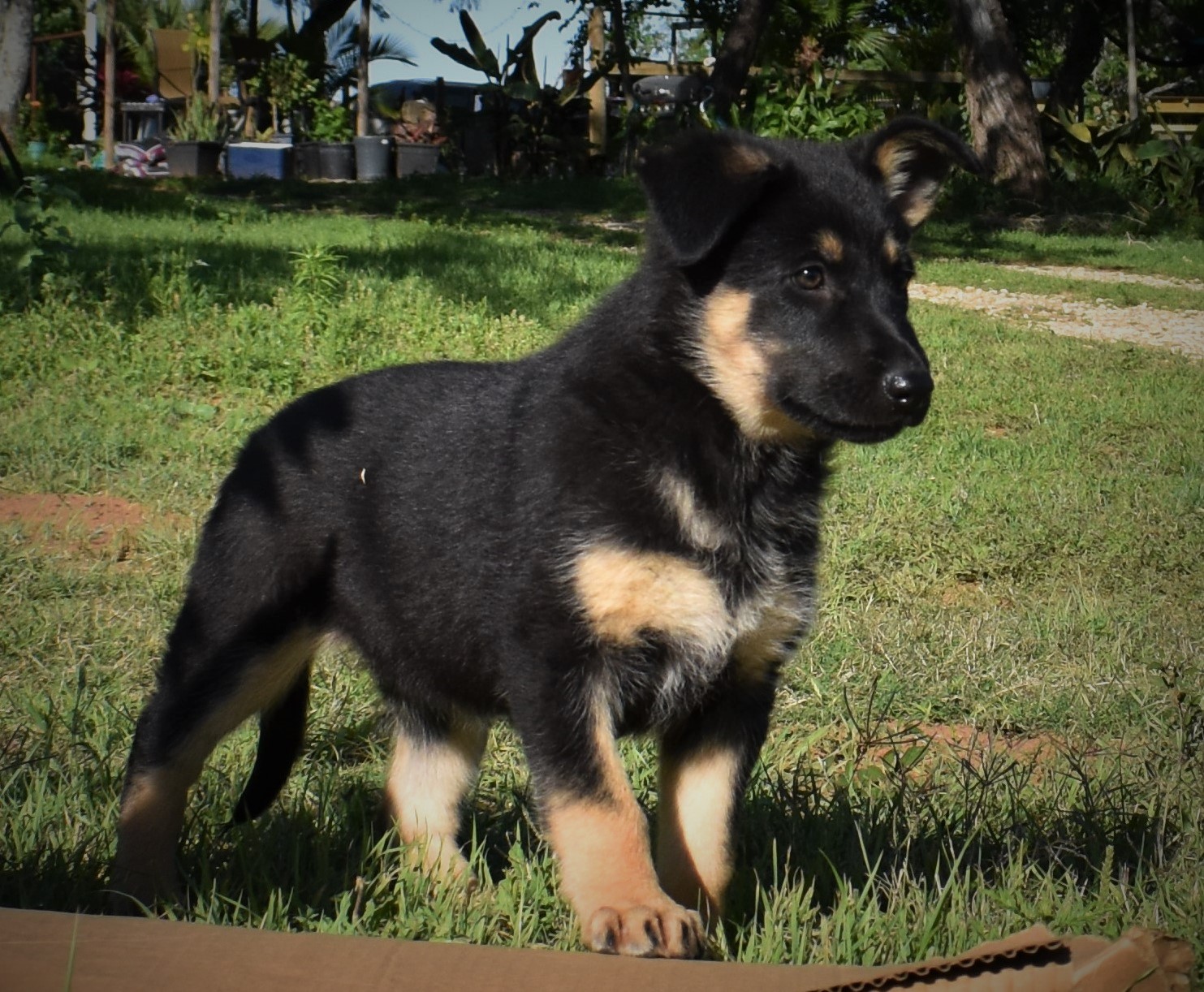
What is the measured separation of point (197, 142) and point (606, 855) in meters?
20.5

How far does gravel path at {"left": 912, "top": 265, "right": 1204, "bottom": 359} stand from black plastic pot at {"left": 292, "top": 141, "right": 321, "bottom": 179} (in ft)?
39.7

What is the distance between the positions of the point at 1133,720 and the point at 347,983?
10.9 feet

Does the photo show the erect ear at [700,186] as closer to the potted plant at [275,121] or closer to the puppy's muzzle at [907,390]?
the puppy's muzzle at [907,390]

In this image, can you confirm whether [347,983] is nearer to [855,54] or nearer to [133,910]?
[133,910]

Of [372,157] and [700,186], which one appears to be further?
[372,157]

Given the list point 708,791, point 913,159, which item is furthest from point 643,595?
point 913,159

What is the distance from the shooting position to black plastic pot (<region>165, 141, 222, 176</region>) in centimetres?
2109

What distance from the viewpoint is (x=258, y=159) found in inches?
860

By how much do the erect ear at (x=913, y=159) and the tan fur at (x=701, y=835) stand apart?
1.44 metres

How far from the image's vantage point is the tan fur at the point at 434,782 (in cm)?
342

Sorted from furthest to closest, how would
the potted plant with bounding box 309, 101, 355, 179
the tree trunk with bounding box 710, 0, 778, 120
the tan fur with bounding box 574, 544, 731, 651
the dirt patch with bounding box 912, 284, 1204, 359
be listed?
1. the potted plant with bounding box 309, 101, 355, 179
2. the tree trunk with bounding box 710, 0, 778, 120
3. the dirt patch with bounding box 912, 284, 1204, 359
4. the tan fur with bounding box 574, 544, 731, 651

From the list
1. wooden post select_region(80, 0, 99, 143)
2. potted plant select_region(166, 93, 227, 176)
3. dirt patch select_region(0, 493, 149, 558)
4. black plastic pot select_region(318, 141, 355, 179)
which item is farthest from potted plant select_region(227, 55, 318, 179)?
dirt patch select_region(0, 493, 149, 558)

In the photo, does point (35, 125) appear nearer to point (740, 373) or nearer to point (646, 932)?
point (740, 373)

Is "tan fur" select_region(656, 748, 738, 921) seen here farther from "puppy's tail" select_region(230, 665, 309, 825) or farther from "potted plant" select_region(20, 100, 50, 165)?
"potted plant" select_region(20, 100, 50, 165)
